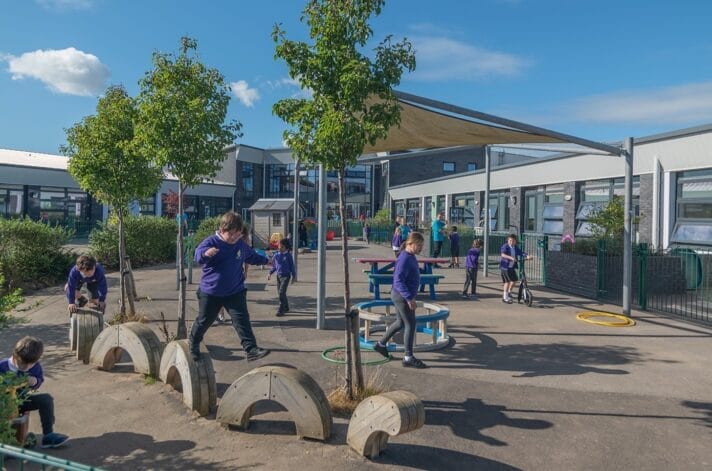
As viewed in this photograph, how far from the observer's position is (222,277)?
6.18 meters

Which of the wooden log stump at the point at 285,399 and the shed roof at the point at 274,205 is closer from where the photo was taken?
the wooden log stump at the point at 285,399

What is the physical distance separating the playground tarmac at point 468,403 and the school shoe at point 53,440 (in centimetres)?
6

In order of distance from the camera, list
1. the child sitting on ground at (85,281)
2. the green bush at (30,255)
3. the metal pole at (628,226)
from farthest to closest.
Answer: the green bush at (30,255), the metal pole at (628,226), the child sitting on ground at (85,281)

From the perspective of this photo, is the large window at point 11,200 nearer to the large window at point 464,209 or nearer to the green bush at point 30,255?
the green bush at point 30,255

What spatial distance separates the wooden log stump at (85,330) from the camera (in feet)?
23.0

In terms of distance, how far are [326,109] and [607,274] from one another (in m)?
9.93

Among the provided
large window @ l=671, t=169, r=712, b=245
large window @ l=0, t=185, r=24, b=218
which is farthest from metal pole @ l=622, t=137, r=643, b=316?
large window @ l=0, t=185, r=24, b=218

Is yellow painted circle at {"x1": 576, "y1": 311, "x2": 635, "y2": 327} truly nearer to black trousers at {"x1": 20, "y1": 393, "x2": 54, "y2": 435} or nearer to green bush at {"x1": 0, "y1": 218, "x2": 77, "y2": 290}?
black trousers at {"x1": 20, "y1": 393, "x2": 54, "y2": 435}

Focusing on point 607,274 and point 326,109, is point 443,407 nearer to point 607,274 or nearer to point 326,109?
point 326,109

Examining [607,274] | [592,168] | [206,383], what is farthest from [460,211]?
[206,383]

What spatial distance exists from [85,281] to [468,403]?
5373mm

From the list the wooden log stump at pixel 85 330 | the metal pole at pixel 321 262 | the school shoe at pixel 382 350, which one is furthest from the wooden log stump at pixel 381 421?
the metal pole at pixel 321 262

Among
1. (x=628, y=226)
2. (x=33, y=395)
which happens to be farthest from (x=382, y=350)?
(x=628, y=226)

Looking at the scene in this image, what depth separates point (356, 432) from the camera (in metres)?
4.40
